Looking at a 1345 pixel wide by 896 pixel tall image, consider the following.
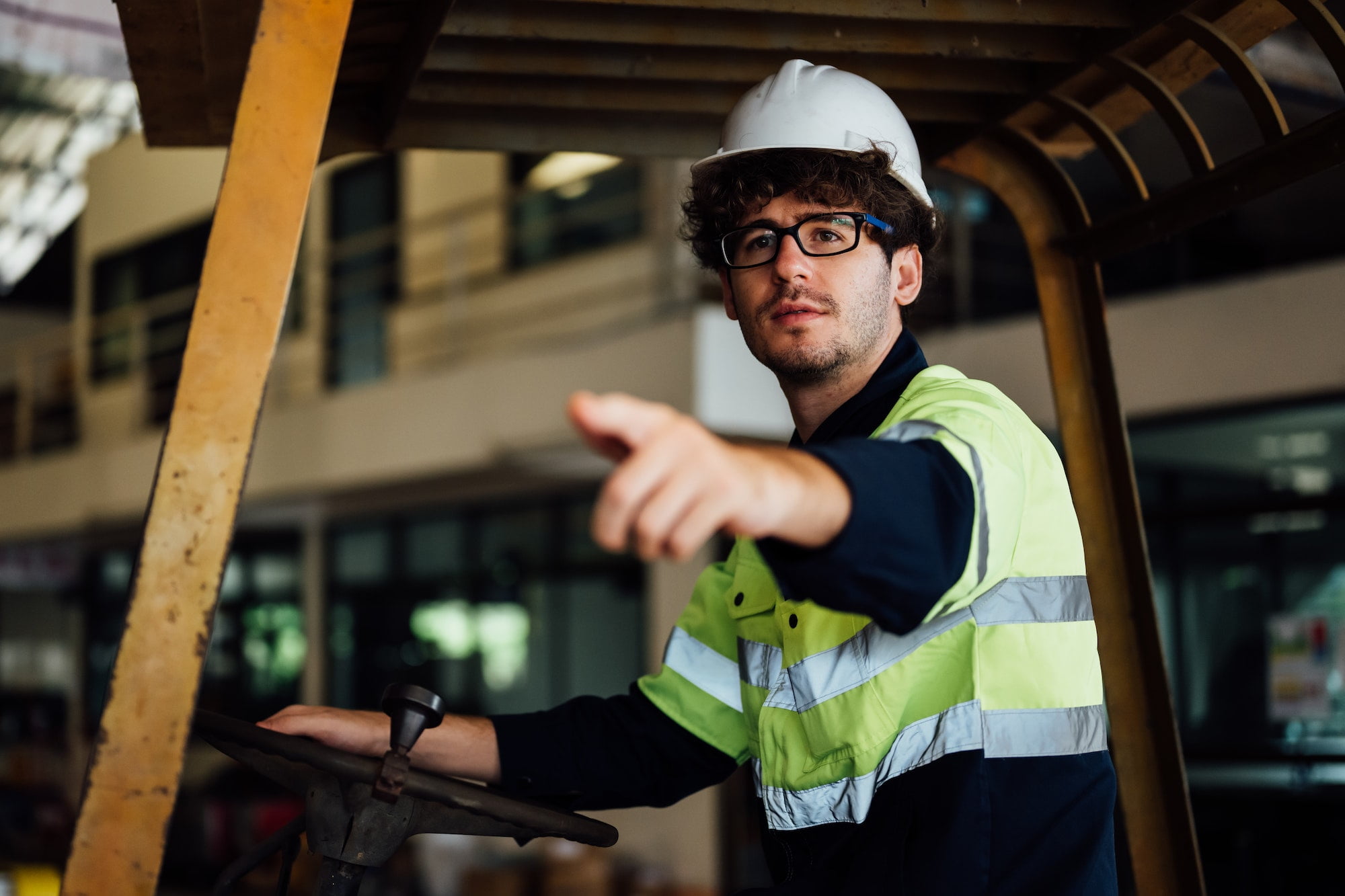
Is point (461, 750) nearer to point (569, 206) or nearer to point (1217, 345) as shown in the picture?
point (1217, 345)

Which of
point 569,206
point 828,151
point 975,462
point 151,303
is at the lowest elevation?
point 975,462

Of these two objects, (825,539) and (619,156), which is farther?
(619,156)

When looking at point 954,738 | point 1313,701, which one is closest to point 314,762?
point 954,738

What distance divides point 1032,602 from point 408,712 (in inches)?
31.8

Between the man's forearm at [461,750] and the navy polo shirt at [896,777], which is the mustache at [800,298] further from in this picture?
the man's forearm at [461,750]

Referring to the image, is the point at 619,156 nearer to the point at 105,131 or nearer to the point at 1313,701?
the point at 1313,701

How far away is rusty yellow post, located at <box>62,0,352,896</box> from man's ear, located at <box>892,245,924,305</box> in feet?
3.00

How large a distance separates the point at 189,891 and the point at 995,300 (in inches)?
383

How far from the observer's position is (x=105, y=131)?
1556 cm

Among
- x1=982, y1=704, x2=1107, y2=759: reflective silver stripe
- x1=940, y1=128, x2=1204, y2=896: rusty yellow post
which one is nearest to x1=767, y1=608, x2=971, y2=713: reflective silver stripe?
x1=982, y1=704, x2=1107, y2=759: reflective silver stripe

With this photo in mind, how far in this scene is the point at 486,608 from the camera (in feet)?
42.6

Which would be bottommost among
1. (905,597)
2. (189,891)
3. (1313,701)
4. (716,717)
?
(189,891)

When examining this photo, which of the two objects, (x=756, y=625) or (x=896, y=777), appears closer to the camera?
(x=896, y=777)

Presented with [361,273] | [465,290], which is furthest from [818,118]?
[361,273]
